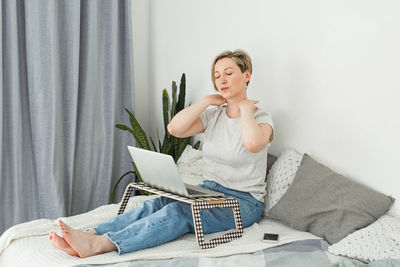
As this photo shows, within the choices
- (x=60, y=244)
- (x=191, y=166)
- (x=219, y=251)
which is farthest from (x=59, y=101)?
(x=219, y=251)

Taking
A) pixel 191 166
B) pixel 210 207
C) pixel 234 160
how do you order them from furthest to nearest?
pixel 191 166, pixel 234 160, pixel 210 207

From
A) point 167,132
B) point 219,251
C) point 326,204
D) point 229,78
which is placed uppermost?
point 229,78

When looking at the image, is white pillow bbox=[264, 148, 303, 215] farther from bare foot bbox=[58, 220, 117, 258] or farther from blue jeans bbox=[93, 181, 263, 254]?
bare foot bbox=[58, 220, 117, 258]

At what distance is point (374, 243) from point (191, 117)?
0.98 m

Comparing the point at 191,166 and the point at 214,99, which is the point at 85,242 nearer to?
the point at 214,99

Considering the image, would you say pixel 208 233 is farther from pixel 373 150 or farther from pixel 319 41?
pixel 319 41

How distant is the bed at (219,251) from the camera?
159cm

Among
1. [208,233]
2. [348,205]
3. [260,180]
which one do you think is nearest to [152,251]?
[208,233]

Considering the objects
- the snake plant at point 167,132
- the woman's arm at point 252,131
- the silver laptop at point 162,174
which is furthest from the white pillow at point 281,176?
the snake plant at point 167,132

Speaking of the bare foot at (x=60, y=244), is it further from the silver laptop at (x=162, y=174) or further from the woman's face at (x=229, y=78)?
the woman's face at (x=229, y=78)

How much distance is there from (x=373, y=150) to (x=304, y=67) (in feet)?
1.79

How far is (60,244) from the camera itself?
1.65 meters

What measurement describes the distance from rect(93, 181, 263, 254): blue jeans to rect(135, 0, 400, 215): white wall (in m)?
0.46

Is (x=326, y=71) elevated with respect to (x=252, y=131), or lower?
elevated
